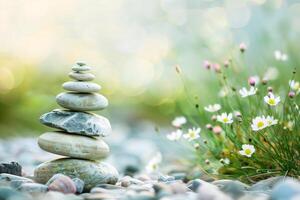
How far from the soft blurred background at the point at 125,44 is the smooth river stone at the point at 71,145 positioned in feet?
11.4

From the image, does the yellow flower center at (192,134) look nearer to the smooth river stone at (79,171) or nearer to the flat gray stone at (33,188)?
the smooth river stone at (79,171)

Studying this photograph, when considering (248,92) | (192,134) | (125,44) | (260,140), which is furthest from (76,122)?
(125,44)

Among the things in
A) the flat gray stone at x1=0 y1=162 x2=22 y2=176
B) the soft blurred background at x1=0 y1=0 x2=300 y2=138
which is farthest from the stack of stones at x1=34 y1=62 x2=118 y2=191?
the soft blurred background at x1=0 y1=0 x2=300 y2=138

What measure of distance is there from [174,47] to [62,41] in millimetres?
1667

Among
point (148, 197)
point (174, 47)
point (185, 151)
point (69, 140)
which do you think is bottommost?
point (148, 197)

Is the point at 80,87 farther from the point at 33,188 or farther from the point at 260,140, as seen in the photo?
the point at 260,140

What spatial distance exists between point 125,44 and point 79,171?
595 cm

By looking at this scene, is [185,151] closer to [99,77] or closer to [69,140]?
[69,140]

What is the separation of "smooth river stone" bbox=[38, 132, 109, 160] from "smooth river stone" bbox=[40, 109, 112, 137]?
0.04 metres

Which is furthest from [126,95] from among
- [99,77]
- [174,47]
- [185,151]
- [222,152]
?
[222,152]

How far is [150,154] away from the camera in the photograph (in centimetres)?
509

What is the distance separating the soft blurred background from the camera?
22.1 ft

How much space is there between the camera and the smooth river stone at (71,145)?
9.02 feet

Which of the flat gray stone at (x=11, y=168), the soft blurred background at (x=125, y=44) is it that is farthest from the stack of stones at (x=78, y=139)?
the soft blurred background at (x=125, y=44)
